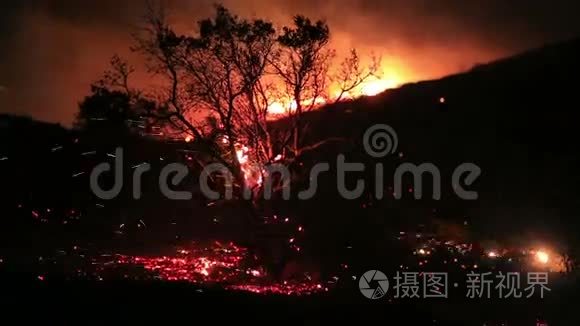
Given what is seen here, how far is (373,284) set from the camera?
12984 mm

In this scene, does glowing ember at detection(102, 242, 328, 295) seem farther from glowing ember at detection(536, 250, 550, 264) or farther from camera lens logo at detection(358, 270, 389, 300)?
glowing ember at detection(536, 250, 550, 264)

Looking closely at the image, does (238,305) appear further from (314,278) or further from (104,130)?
(104,130)

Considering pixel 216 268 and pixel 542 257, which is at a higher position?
pixel 542 257

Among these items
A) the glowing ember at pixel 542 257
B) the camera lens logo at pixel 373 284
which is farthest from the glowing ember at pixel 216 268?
the glowing ember at pixel 542 257

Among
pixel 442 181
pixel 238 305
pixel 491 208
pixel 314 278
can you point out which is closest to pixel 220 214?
pixel 314 278

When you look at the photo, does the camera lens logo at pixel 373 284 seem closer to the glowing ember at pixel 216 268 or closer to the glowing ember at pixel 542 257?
the glowing ember at pixel 216 268

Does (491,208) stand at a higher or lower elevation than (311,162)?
lower

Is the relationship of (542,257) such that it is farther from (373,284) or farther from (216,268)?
(216,268)

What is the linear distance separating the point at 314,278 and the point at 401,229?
3.79m

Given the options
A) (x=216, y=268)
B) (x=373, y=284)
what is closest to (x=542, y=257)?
(x=373, y=284)

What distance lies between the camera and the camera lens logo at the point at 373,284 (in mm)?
12469

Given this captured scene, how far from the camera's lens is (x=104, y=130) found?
24422 millimetres

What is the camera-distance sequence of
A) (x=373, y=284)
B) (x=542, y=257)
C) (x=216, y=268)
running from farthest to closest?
(x=216, y=268) → (x=542, y=257) → (x=373, y=284)

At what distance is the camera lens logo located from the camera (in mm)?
12469
